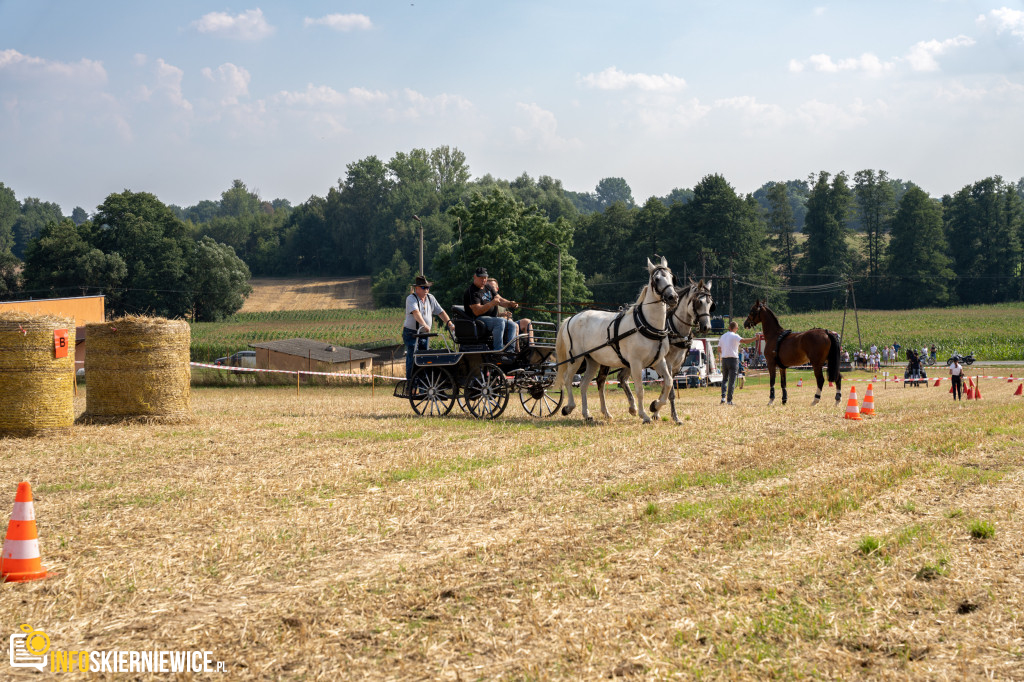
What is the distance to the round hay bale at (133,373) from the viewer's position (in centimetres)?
1366

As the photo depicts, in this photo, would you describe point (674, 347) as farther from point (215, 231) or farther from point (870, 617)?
point (215, 231)

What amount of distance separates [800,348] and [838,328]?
2523 inches

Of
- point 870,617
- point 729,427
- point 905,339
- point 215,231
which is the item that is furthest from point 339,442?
point 215,231

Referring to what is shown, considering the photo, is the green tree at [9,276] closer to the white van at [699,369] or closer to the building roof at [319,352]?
the building roof at [319,352]

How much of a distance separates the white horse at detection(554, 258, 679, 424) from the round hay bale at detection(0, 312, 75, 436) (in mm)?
7924

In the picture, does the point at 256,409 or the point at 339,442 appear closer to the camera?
the point at 339,442

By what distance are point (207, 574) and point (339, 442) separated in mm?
6030

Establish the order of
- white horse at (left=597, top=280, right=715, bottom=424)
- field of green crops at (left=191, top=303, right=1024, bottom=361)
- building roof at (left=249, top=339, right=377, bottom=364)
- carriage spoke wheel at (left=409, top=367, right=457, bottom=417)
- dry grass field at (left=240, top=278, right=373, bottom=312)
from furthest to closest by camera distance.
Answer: dry grass field at (left=240, top=278, right=373, bottom=312) → field of green crops at (left=191, top=303, right=1024, bottom=361) → building roof at (left=249, top=339, right=377, bottom=364) → carriage spoke wheel at (left=409, top=367, right=457, bottom=417) → white horse at (left=597, top=280, right=715, bottom=424)

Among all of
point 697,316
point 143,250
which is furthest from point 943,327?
point 143,250

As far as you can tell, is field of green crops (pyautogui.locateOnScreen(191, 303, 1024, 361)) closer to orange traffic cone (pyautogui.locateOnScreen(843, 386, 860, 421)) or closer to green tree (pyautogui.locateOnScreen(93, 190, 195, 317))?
green tree (pyautogui.locateOnScreen(93, 190, 195, 317))

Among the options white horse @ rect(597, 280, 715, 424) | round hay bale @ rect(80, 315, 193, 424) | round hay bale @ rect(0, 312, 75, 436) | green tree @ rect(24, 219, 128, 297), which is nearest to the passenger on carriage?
white horse @ rect(597, 280, 715, 424)

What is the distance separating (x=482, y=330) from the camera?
14609mm

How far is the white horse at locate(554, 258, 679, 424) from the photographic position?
13.4m

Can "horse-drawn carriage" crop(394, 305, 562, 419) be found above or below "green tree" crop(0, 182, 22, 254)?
below
